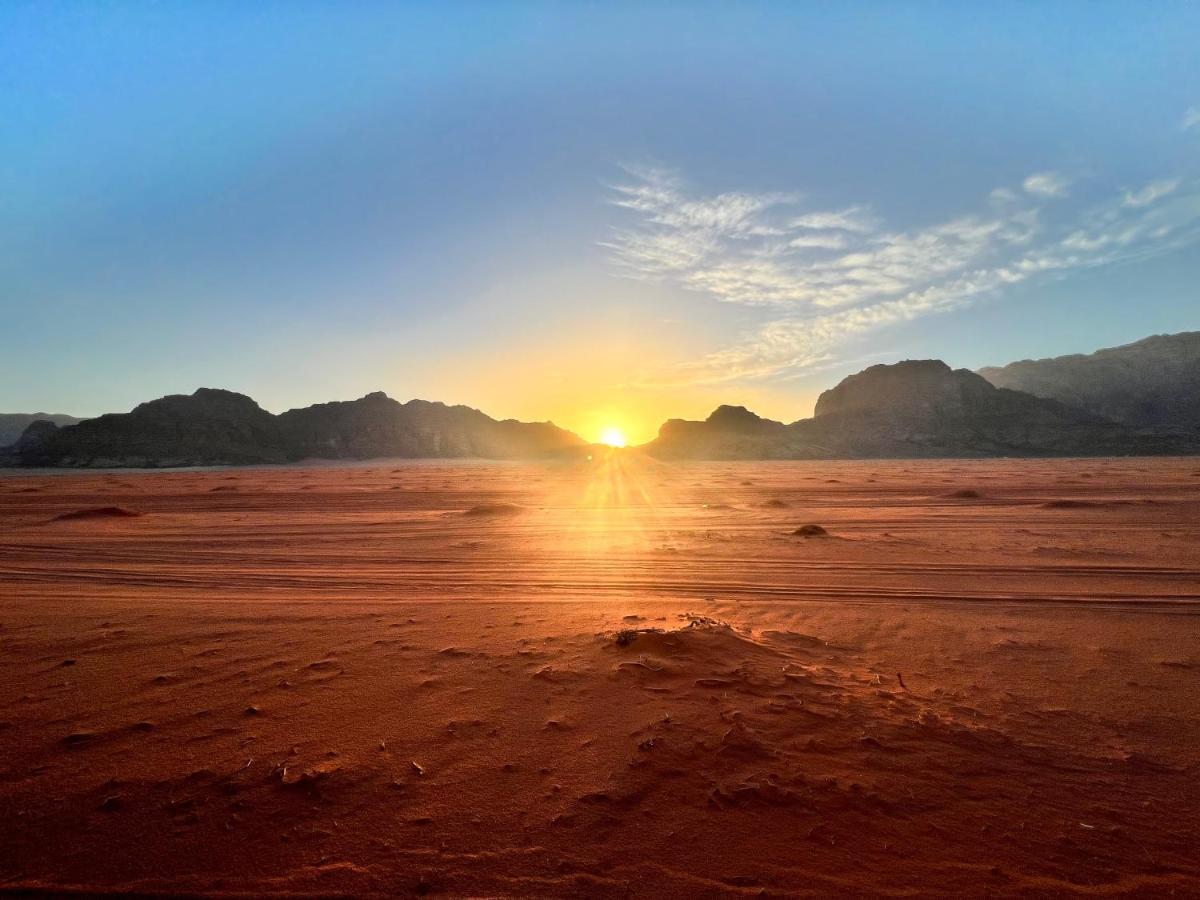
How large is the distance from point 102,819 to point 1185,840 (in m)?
5.41

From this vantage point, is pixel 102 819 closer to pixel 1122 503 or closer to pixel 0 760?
pixel 0 760

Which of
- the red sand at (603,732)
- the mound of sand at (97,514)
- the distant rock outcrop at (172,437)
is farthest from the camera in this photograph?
the distant rock outcrop at (172,437)

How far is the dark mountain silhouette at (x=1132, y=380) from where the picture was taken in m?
113

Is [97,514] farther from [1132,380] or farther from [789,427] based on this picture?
[1132,380]

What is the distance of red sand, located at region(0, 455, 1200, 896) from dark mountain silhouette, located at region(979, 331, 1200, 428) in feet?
486

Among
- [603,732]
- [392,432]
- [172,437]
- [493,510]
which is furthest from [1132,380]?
[172,437]

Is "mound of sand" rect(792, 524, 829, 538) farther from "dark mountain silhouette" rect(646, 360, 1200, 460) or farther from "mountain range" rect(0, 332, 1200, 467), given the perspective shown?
"mountain range" rect(0, 332, 1200, 467)

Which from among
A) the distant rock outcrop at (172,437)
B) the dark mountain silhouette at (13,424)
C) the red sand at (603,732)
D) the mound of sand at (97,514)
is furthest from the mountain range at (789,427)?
the red sand at (603,732)

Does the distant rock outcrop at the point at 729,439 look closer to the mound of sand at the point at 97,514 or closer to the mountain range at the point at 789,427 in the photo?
the mountain range at the point at 789,427

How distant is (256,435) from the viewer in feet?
297

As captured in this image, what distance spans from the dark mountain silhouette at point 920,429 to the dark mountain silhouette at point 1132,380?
24.9 metres

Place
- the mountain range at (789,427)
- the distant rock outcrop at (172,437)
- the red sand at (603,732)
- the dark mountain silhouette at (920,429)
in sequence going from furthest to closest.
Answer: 1. the dark mountain silhouette at (920,429)
2. the mountain range at (789,427)
3. the distant rock outcrop at (172,437)
4. the red sand at (603,732)

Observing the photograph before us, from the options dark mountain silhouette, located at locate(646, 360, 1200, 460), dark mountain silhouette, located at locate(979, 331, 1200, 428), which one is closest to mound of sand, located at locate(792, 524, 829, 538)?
dark mountain silhouette, located at locate(646, 360, 1200, 460)

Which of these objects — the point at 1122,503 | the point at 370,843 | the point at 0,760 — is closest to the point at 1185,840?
the point at 370,843
